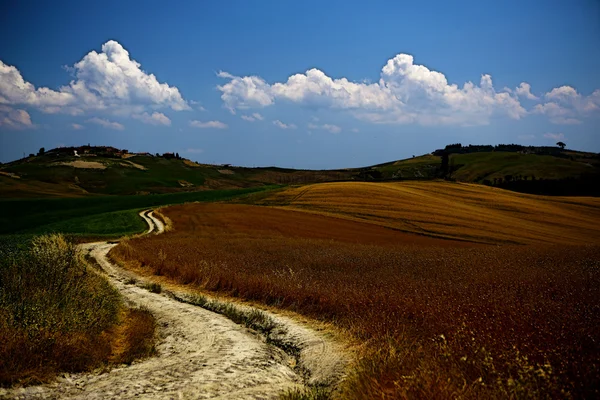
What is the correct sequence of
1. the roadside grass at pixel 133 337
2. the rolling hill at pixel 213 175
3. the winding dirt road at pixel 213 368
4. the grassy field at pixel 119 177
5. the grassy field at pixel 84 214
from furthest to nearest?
the grassy field at pixel 119 177 < the rolling hill at pixel 213 175 < the grassy field at pixel 84 214 < the roadside grass at pixel 133 337 < the winding dirt road at pixel 213 368

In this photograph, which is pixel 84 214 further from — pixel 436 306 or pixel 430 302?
pixel 436 306

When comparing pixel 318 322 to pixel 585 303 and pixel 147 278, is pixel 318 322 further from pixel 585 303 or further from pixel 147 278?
pixel 147 278

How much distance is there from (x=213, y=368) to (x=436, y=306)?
→ 4683 millimetres

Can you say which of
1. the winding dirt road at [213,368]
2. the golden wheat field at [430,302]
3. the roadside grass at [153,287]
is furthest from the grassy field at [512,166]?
the winding dirt road at [213,368]

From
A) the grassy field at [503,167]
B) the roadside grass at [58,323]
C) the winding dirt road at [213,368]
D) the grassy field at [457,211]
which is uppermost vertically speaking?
the grassy field at [503,167]

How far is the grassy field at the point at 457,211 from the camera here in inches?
A: 1746

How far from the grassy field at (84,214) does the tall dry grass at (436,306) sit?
20.1 meters

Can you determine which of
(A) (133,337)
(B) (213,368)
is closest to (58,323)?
(A) (133,337)

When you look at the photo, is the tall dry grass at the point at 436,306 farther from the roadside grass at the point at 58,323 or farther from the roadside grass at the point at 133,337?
the roadside grass at the point at 58,323

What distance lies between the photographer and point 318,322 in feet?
36.1

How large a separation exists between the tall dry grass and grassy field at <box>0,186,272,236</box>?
2006cm

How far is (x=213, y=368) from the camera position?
810 centimetres

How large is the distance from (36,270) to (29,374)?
5.38m

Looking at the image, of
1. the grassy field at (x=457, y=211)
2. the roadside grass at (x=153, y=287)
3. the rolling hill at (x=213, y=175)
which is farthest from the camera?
the rolling hill at (x=213, y=175)
